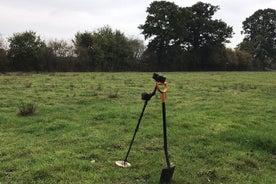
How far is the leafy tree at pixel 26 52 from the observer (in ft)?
120

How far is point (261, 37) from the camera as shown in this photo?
241 ft

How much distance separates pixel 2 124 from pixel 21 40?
3058 centimetres

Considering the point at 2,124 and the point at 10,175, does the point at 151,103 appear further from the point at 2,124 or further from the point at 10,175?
the point at 10,175

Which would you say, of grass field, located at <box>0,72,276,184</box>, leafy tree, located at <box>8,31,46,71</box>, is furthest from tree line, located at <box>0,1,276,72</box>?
grass field, located at <box>0,72,276,184</box>

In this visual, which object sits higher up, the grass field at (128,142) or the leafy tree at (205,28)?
the leafy tree at (205,28)

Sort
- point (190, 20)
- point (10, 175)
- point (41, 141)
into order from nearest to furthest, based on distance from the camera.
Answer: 1. point (10, 175)
2. point (41, 141)
3. point (190, 20)

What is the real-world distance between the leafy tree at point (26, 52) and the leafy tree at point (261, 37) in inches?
1789

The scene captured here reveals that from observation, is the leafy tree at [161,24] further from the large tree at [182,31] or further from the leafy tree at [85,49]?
the leafy tree at [85,49]

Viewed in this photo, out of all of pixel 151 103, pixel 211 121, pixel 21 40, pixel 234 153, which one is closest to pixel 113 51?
pixel 21 40

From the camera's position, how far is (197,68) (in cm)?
5459

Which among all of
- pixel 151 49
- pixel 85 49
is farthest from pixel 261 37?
pixel 85 49

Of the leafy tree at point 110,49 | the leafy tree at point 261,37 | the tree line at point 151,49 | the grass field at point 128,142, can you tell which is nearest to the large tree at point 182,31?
the tree line at point 151,49

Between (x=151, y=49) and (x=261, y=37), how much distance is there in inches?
1360

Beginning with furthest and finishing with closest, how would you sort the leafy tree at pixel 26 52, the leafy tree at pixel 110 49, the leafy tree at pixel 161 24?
the leafy tree at pixel 161 24 → the leafy tree at pixel 110 49 → the leafy tree at pixel 26 52
